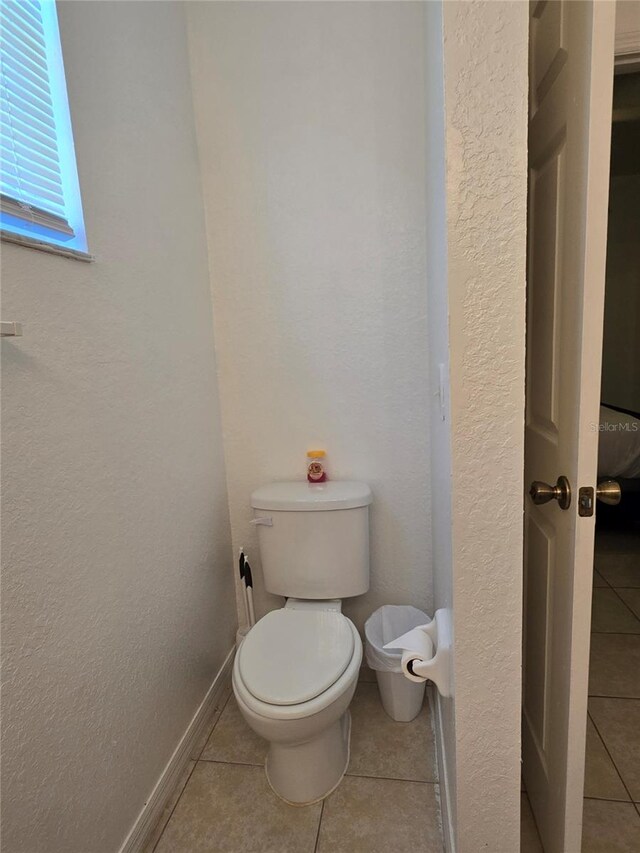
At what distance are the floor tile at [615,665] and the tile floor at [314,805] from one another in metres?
0.66

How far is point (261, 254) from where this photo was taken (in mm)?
1721

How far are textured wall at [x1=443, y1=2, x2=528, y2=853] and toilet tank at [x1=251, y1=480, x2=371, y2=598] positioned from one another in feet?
2.59

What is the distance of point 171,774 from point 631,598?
82.9 inches

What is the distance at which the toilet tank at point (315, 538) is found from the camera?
1.64m

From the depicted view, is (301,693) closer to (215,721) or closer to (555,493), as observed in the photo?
(215,721)

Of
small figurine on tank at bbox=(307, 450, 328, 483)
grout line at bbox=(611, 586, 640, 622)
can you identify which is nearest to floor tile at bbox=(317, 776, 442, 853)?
small figurine on tank at bbox=(307, 450, 328, 483)

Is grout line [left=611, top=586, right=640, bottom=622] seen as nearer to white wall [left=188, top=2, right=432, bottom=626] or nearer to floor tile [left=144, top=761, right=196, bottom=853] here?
white wall [left=188, top=2, right=432, bottom=626]

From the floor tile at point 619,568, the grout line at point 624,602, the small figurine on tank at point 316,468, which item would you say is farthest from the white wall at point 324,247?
the floor tile at point 619,568

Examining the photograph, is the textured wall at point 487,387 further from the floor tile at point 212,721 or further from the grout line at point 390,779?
the floor tile at point 212,721

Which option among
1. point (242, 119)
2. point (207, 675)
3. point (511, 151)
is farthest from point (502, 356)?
point (207, 675)

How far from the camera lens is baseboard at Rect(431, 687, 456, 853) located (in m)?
1.15

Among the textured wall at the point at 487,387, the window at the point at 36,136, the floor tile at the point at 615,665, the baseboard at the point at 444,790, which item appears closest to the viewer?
the textured wall at the point at 487,387

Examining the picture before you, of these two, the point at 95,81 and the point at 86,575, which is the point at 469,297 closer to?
the point at 86,575
